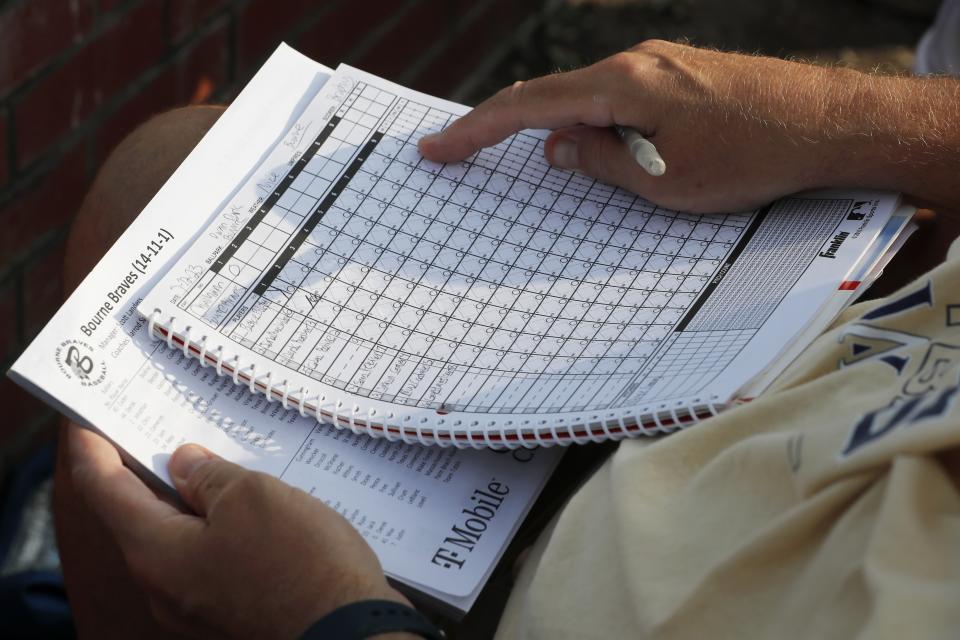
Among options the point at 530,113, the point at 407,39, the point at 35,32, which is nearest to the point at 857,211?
the point at 530,113

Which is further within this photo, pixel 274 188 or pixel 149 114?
pixel 149 114

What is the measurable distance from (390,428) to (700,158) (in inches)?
13.9

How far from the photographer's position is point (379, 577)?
67 cm

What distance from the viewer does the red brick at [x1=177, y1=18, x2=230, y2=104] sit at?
4.90 feet

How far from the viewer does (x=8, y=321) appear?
136 cm

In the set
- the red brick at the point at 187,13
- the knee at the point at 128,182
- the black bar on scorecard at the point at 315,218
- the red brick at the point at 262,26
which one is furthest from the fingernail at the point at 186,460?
the red brick at the point at 262,26

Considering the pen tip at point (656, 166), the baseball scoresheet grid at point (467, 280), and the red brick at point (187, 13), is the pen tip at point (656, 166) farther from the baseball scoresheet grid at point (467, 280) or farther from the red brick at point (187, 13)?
the red brick at point (187, 13)

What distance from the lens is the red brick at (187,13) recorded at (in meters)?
1.43

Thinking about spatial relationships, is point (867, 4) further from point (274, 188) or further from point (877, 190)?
point (274, 188)

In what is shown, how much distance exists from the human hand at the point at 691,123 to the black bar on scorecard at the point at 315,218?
0.05 metres

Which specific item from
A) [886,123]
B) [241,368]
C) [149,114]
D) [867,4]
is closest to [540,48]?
[867,4]

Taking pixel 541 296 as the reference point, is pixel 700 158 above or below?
above

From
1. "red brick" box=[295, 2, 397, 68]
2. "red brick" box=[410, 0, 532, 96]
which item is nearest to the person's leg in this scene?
"red brick" box=[295, 2, 397, 68]

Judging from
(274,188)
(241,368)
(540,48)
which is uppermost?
(540,48)
